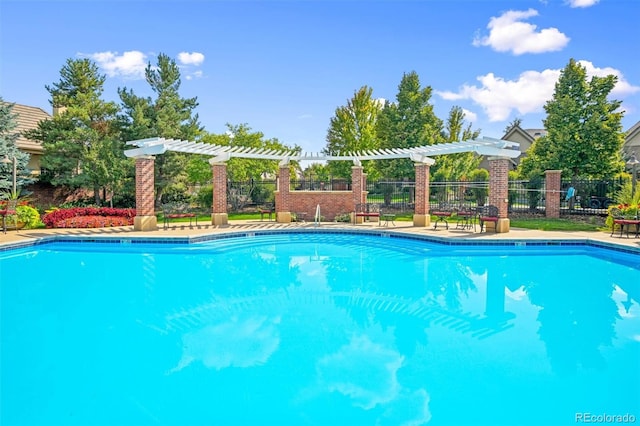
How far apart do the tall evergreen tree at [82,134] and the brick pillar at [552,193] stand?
1962 centimetres

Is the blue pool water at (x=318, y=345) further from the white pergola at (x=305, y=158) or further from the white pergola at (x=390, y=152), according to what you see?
the white pergola at (x=390, y=152)

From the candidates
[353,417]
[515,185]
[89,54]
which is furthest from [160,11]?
[515,185]

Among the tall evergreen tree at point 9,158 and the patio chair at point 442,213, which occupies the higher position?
the tall evergreen tree at point 9,158

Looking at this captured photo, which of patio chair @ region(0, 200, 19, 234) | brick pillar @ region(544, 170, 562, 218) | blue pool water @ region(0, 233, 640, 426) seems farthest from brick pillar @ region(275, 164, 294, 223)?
brick pillar @ region(544, 170, 562, 218)

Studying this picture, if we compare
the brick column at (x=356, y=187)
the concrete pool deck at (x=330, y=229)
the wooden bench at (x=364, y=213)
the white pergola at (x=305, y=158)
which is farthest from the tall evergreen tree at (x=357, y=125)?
the concrete pool deck at (x=330, y=229)

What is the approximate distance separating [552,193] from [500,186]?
20.3 feet

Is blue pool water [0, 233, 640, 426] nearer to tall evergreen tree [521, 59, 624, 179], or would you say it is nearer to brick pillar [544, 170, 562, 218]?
brick pillar [544, 170, 562, 218]

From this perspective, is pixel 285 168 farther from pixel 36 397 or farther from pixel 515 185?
pixel 36 397

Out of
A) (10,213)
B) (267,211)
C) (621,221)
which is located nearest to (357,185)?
(267,211)

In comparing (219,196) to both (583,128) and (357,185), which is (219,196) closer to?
(357,185)

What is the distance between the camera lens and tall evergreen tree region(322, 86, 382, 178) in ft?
84.2

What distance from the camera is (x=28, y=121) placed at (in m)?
Result: 24.0

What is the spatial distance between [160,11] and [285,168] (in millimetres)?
7580

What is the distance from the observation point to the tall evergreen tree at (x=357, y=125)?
25.7 meters
